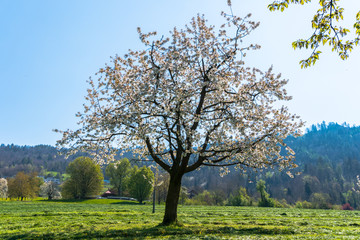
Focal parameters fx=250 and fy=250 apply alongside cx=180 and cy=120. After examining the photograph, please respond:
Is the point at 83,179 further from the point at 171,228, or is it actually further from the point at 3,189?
the point at 171,228

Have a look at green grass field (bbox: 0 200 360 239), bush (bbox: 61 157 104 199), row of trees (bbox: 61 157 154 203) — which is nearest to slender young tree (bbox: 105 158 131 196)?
row of trees (bbox: 61 157 154 203)

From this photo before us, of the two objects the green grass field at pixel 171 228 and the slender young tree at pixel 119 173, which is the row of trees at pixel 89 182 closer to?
the slender young tree at pixel 119 173

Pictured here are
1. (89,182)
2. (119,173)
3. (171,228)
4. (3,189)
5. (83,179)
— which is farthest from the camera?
(3,189)

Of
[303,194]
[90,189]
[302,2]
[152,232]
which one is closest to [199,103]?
[152,232]

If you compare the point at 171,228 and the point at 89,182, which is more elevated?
the point at 171,228

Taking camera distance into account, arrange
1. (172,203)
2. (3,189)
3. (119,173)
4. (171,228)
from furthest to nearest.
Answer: (3,189) → (119,173) → (172,203) → (171,228)

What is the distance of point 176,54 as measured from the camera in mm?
18688

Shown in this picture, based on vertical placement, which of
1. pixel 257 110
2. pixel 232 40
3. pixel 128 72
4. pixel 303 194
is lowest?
pixel 303 194

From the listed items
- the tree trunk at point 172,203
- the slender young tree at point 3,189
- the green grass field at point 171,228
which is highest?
the tree trunk at point 172,203

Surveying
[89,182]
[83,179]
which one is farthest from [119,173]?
[83,179]

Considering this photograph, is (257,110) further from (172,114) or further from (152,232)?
(152,232)

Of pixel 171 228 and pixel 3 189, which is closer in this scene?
pixel 171 228

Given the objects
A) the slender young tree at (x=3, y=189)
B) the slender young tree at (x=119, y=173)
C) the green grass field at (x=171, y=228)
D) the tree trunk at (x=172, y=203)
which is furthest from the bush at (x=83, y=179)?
the tree trunk at (x=172, y=203)

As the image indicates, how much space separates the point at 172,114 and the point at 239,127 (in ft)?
15.9
